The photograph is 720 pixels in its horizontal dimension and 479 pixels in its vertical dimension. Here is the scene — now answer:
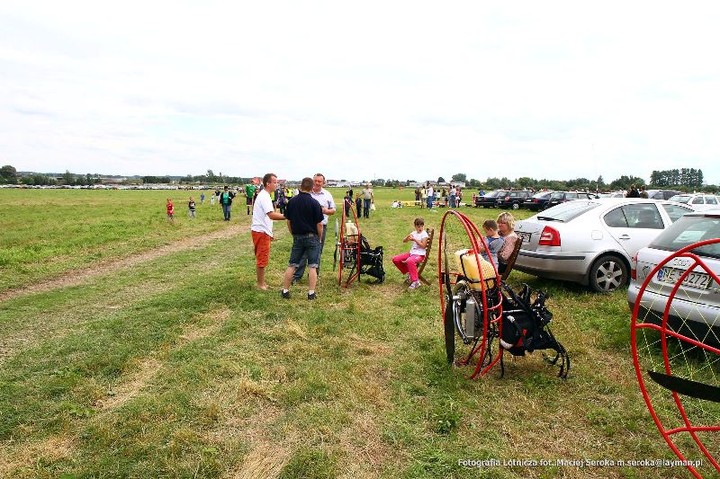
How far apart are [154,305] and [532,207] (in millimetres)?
30032

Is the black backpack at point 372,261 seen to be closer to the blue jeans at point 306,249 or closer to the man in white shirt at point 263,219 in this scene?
the blue jeans at point 306,249

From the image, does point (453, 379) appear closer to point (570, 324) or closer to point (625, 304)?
point (570, 324)

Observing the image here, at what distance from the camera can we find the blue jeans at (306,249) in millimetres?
7406

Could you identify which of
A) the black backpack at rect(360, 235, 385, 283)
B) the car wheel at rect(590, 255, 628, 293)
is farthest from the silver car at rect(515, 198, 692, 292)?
the black backpack at rect(360, 235, 385, 283)

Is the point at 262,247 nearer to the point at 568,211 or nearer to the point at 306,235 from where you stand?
the point at 306,235

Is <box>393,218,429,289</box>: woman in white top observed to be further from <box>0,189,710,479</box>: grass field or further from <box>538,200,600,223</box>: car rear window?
<box>538,200,600,223</box>: car rear window

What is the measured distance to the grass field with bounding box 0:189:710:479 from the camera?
3.19m

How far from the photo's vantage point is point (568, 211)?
797 cm

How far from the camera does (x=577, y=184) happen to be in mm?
84438

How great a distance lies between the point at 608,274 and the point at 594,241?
0.58m

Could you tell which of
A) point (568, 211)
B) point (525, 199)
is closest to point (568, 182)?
point (525, 199)

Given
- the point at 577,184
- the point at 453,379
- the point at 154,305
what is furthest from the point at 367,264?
the point at 577,184

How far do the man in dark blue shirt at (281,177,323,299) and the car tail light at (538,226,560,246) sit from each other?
3.40 m

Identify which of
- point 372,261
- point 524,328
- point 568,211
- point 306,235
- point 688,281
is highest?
point 568,211
